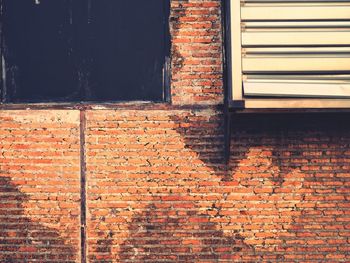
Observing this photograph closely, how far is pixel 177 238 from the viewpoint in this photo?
4.14 metres

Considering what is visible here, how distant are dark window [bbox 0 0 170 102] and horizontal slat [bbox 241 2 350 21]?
1.05m

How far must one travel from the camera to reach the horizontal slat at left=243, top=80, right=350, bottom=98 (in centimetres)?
363

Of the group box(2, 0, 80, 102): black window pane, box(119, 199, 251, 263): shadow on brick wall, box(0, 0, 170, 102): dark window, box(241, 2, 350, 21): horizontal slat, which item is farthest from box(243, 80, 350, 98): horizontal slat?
box(2, 0, 80, 102): black window pane

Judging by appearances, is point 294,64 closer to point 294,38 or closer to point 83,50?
point 294,38

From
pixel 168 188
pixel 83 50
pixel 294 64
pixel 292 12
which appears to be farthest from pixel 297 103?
pixel 83 50

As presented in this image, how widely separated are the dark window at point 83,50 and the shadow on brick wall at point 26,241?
1.31 meters

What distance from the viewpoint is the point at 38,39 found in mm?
4348

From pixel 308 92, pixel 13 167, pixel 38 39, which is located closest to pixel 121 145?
pixel 13 167

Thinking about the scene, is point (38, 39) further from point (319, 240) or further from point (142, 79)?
point (319, 240)

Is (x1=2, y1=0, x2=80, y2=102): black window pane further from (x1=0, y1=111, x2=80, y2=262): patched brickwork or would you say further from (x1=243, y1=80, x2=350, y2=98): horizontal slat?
(x1=243, y1=80, x2=350, y2=98): horizontal slat

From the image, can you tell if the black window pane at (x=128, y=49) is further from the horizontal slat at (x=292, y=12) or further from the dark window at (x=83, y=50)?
the horizontal slat at (x=292, y=12)

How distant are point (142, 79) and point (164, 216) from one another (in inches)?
61.8

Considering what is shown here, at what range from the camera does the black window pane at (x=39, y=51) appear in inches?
171

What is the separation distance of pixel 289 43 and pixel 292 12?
32cm
